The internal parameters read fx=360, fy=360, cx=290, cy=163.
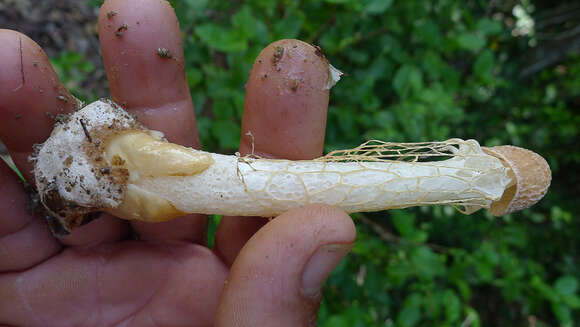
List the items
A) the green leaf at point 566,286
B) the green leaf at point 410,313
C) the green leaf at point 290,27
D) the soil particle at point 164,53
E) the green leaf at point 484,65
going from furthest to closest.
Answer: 1. the green leaf at point 484,65
2. the green leaf at point 566,286
3. the green leaf at point 410,313
4. the green leaf at point 290,27
5. the soil particle at point 164,53

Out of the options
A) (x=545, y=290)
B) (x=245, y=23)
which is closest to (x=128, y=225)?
(x=245, y=23)

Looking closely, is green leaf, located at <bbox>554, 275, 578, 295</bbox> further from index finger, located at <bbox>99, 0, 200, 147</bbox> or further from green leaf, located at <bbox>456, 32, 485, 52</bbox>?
index finger, located at <bbox>99, 0, 200, 147</bbox>

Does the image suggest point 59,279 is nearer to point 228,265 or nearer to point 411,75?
point 228,265

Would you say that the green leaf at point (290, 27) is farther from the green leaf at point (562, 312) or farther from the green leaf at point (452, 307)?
the green leaf at point (562, 312)

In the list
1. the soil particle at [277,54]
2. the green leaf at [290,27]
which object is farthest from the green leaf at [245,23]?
the soil particle at [277,54]

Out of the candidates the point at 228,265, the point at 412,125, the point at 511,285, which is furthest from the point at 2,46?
the point at 511,285

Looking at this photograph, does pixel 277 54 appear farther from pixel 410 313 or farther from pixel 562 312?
pixel 562 312
